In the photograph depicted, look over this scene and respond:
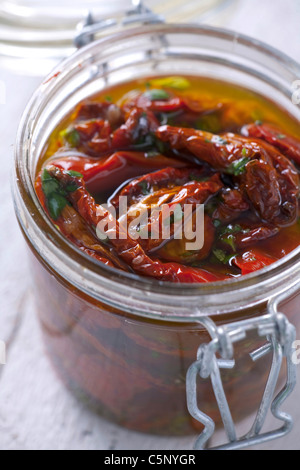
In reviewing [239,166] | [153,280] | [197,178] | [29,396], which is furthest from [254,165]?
[29,396]

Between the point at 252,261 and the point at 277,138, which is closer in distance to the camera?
the point at 252,261

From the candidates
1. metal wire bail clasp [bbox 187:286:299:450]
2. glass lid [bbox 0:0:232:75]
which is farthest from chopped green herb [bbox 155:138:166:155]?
glass lid [bbox 0:0:232:75]

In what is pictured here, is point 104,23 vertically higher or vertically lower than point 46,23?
lower

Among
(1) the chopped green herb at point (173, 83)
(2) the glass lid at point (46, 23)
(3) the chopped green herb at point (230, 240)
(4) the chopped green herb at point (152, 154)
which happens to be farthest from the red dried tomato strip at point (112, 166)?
(2) the glass lid at point (46, 23)

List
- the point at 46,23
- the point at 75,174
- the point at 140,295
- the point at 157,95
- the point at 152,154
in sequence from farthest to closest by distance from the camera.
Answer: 1. the point at 46,23
2. the point at 157,95
3. the point at 152,154
4. the point at 75,174
5. the point at 140,295

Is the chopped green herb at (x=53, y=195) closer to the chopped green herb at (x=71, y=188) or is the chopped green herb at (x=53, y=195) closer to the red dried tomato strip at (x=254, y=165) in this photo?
the chopped green herb at (x=71, y=188)

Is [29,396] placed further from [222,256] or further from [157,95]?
[157,95]

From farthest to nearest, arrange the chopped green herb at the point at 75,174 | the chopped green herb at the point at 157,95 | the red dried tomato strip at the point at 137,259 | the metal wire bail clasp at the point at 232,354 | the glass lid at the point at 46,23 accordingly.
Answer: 1. the glass lid at the point at 46,23
2. the chopped green herb at the point at 157,95
3. the chopped green herb at the point at 75,174
4. the red dried tomato strip at the point at 137,259
5. the metal wire bail clasp at the point at 232,354
